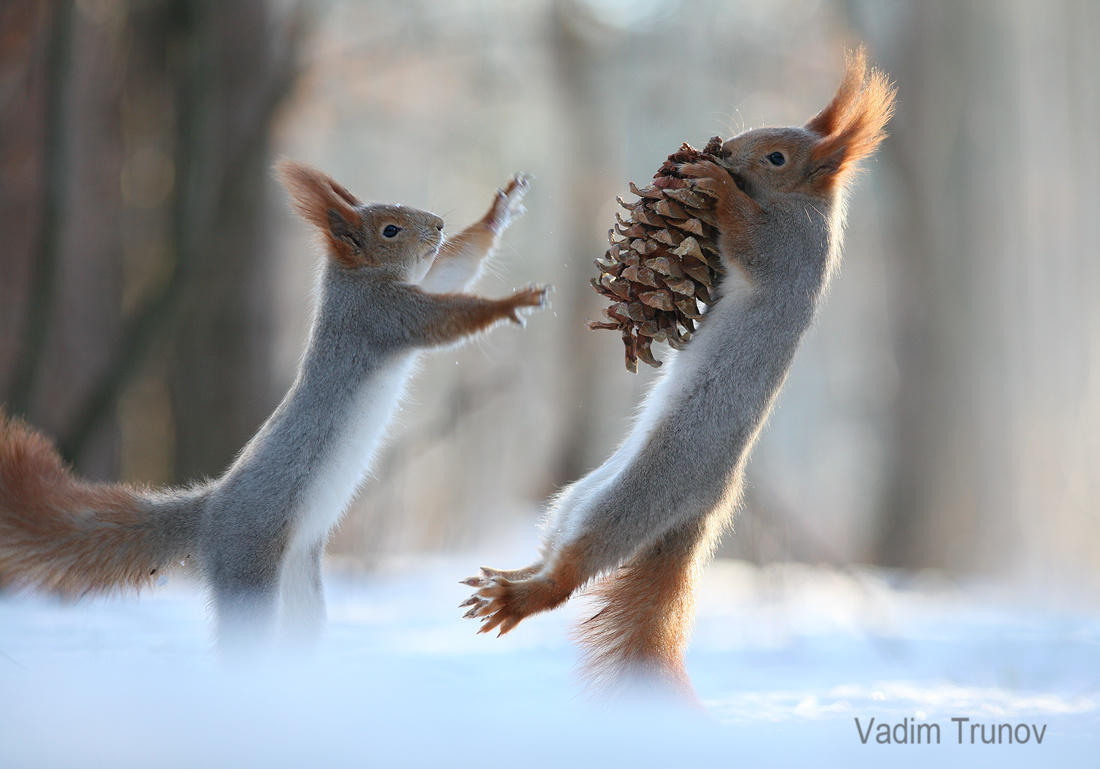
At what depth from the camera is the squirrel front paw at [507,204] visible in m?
1.76

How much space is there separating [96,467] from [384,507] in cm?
96

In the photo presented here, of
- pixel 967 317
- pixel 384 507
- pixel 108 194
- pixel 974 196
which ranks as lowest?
pixel 384 507

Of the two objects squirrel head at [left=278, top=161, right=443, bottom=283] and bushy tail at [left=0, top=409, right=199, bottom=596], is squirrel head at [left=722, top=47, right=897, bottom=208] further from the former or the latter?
bushy tail at [left=0, top=409, right=199, bottom=596]

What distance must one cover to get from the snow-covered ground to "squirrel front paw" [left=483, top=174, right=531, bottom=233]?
0.74m

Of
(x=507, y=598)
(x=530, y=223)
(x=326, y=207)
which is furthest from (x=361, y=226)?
(x=530, y=223)

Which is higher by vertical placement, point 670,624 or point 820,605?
point 820,605

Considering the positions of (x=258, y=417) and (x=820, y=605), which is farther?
(x=258, y=417)

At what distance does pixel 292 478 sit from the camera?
4.74ft

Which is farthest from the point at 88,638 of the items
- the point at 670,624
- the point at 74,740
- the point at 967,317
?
the point at 967,317

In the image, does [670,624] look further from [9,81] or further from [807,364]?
[807,364]

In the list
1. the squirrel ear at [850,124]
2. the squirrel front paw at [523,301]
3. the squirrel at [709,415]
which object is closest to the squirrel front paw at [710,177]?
the squirrel at [709,415]

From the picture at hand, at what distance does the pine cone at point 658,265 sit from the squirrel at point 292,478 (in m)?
0.12

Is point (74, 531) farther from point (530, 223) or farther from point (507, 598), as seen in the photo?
point (530, 223)

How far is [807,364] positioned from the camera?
6.86 meters
